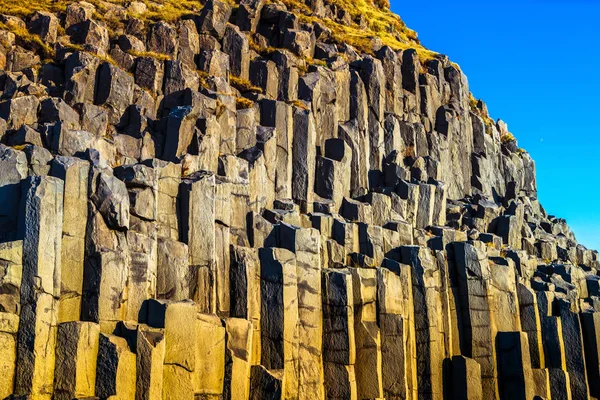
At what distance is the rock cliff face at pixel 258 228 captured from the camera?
23.8 m

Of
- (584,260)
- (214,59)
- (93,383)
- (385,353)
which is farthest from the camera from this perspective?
(584,260)

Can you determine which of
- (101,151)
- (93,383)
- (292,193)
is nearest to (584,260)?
(292,193)

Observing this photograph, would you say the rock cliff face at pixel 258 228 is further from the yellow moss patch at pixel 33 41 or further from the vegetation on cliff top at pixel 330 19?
the vegetation on cliff top at pixel 330 19

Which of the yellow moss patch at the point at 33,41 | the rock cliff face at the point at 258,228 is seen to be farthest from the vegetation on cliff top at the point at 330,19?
the rock cliff face at the point at 258,228

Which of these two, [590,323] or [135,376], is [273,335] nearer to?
[135,376]

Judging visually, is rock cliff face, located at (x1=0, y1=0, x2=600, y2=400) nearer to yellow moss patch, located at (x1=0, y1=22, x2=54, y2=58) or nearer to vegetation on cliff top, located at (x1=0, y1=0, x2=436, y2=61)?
yellow moss patch, located at (x1=0, y1=22, x2=54, y2=58)

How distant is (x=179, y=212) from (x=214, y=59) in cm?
1189

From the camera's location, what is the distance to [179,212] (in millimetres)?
28078

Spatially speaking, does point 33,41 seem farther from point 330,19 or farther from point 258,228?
point 330,19

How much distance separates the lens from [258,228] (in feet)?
98.7

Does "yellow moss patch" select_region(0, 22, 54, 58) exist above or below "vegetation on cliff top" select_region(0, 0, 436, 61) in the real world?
below

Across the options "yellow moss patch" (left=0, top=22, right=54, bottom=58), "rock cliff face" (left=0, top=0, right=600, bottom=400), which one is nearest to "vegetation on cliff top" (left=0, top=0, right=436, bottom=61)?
"yellow moss patch" (left=0, top=22, right=54, bottom=58)

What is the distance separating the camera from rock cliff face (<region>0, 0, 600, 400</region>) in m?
23.8

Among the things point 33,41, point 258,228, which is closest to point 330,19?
point 33,41
